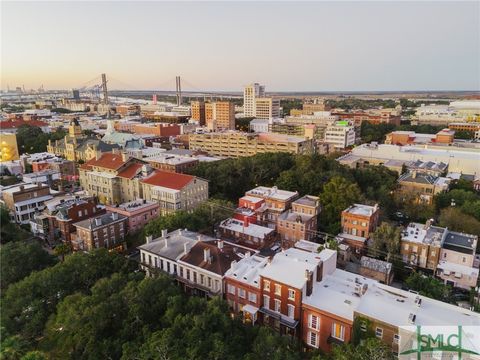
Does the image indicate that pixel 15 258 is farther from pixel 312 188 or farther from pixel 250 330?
pixel 312 188

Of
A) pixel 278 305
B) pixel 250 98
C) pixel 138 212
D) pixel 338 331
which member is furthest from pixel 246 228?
pixel 250 98

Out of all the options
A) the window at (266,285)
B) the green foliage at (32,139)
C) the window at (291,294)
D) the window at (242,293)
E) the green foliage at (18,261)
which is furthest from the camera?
the green foliage at (32,139)

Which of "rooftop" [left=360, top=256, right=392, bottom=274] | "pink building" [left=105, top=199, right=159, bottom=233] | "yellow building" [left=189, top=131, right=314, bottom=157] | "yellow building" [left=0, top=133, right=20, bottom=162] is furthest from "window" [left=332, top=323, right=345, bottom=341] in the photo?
"yellow building" [left=0, top=133, right=20, bottom=162]

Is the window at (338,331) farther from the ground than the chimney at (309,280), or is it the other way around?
the chimney at (309,280)

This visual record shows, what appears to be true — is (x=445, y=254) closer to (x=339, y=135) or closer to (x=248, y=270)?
(x=248, y=270)

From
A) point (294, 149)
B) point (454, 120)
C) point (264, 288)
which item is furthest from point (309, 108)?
point (264, 288)

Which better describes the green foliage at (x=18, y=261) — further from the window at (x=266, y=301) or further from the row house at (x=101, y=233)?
the window at (x=266, y=301)

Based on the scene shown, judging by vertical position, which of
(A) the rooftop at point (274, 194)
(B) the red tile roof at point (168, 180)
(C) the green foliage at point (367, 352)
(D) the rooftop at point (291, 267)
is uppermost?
(B) the red tile roof at point (168, 180)

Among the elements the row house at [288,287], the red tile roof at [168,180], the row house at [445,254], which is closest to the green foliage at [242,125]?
the red tile roof at [168,180]
